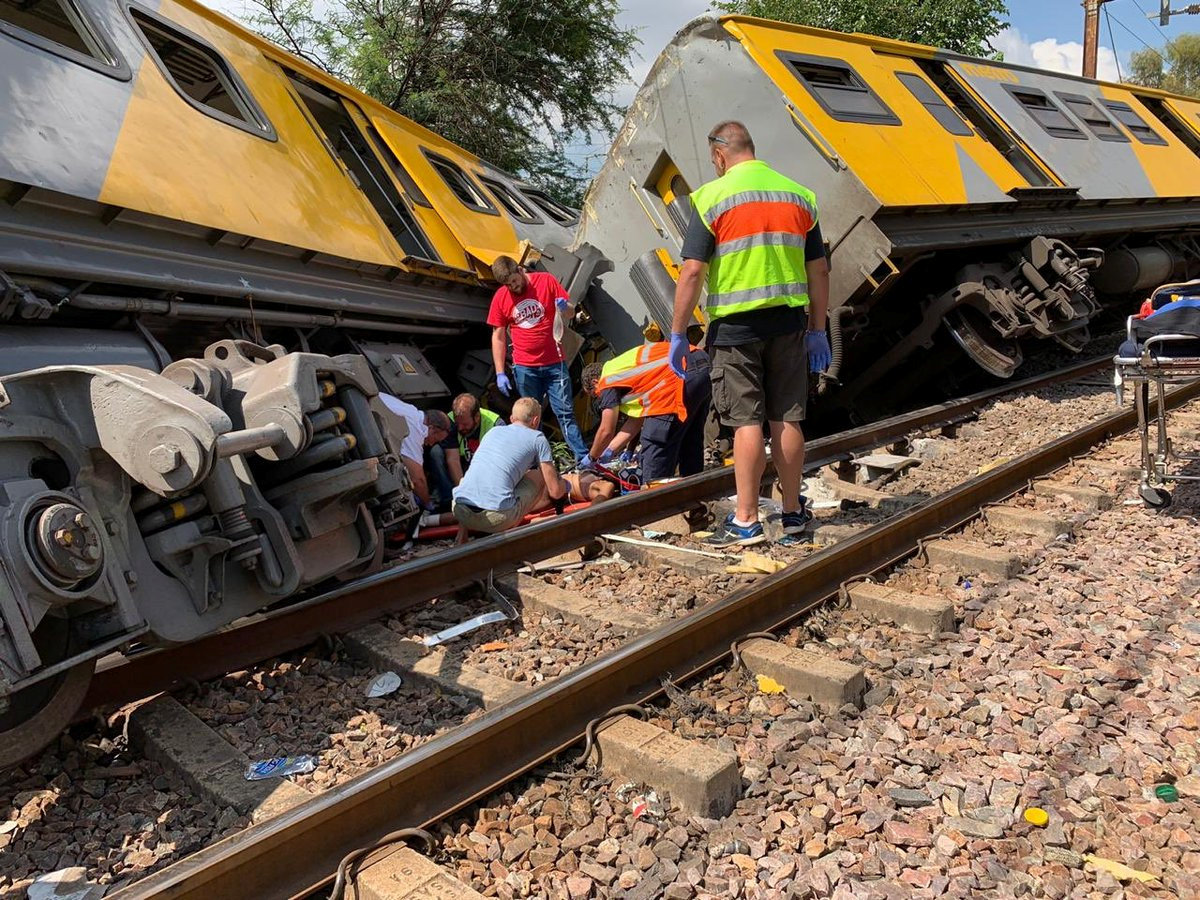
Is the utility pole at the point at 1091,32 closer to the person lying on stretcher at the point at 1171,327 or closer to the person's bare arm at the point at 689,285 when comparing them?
→ the person lying on stretcher at the point at 1171,327

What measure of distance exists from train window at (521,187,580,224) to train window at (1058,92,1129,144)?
593 cm

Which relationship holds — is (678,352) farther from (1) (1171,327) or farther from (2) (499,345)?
(2) (499,345)

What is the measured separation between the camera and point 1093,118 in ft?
36.3

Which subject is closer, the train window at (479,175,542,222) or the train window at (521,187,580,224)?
the train window at (479,175,542,222)

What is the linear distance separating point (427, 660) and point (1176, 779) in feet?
7.83

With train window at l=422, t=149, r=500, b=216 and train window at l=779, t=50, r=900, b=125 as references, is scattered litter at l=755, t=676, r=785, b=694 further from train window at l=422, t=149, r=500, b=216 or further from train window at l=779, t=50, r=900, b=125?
train window at l=422, t=149, r=500, b=216

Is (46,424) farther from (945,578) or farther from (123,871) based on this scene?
(945,578)

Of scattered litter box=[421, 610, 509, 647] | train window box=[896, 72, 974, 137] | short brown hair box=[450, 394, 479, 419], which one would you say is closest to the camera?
scattered litter box=[421, 610, 509, 647]

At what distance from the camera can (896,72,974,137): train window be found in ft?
28.5

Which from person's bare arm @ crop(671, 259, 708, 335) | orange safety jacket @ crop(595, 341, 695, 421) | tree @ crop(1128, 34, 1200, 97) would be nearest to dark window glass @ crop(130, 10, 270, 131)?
orange safety jacket @ crop(595, 341, 695, 421)

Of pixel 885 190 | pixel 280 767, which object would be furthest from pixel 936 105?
pixel 280 767

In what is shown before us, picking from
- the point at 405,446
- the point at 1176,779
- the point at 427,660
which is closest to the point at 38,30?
the point at 405,446

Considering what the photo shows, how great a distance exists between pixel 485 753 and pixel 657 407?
4100 mm

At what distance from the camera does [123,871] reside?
2375mm
